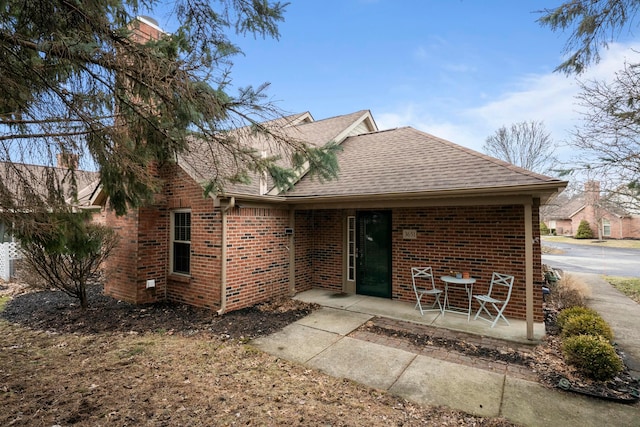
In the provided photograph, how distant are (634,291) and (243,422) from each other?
40.8ft

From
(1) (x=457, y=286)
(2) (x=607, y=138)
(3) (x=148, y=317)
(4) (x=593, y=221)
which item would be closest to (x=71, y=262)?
(3) (x=148, y=317)

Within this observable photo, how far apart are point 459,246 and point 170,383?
6.03 m

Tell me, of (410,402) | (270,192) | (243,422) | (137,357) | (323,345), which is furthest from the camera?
(270,192)

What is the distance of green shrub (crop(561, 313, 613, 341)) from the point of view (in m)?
4.60

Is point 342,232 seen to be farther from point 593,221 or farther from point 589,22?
point 593,221

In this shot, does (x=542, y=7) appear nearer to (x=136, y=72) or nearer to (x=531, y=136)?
(x=136, y=72)

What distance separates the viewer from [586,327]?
15.2 ft

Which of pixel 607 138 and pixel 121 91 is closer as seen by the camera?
pixel 121 91

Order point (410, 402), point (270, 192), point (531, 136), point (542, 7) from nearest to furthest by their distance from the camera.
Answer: point (410, 402), point (542, 7), point (270, 192), point (531, 136)

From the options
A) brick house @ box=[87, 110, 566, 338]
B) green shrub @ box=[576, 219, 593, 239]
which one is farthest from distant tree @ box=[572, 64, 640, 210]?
green shrub @ box=[576, 219, 593, 239]

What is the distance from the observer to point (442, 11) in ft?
15.0

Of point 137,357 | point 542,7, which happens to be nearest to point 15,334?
point 137,357

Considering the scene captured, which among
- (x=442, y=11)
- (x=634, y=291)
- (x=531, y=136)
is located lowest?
(x=634, y=291)

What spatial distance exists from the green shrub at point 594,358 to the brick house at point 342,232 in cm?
103
